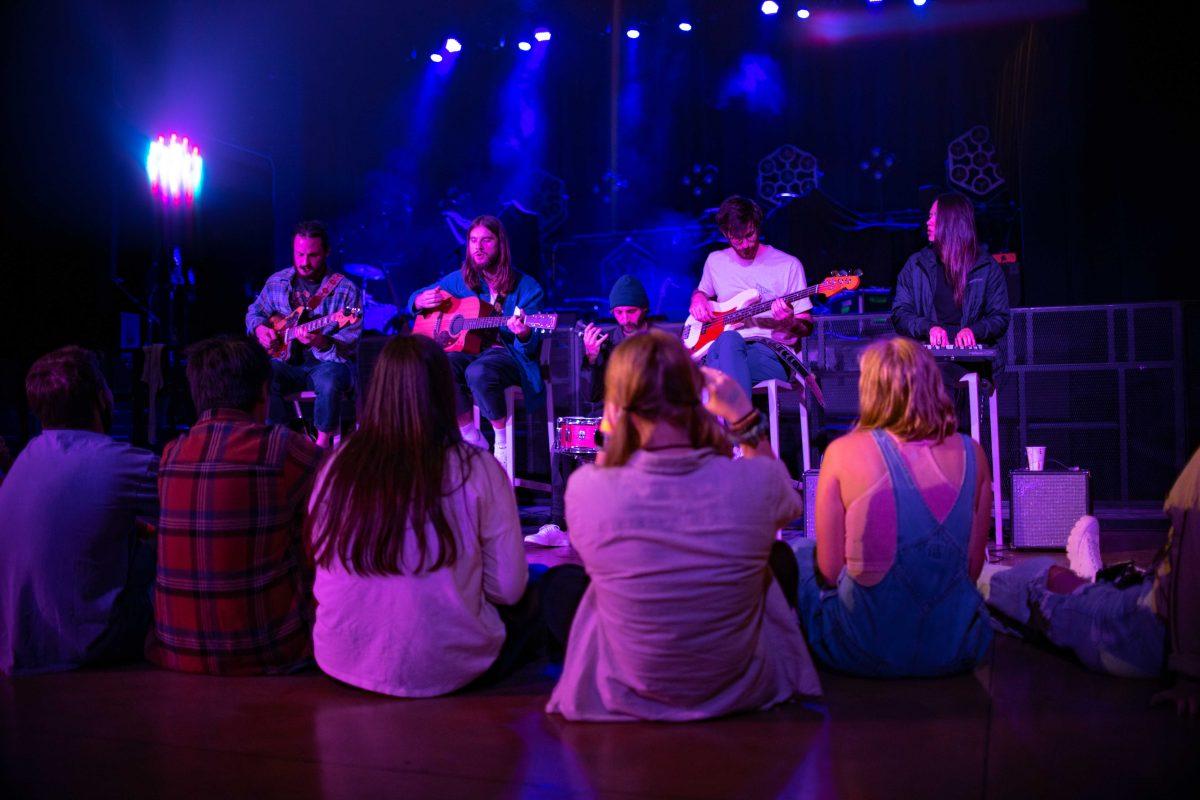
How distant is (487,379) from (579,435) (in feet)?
2.28

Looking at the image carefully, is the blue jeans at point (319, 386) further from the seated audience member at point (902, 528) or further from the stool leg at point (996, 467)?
the stool leg at point (996, 467)

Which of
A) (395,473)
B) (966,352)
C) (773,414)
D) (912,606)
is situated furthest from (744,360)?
(395,473)

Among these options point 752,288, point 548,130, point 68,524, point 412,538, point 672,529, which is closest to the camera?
point 672,529

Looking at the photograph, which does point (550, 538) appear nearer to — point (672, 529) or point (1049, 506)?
point (1049, 506)

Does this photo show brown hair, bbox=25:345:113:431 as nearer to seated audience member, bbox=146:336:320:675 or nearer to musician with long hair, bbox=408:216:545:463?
seated audience member, bbox=146:336:320:675

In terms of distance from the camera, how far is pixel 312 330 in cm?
594

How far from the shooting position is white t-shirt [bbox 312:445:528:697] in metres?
2.80

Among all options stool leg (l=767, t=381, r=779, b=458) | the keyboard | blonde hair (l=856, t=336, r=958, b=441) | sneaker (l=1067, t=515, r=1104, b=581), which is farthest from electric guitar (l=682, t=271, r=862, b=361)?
blonde hair (l=856, t=336, r=958, b=441)

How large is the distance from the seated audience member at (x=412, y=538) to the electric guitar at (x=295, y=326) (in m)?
3.21

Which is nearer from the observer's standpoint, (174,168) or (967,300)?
(967,300)

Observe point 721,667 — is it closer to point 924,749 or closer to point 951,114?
point 924,749

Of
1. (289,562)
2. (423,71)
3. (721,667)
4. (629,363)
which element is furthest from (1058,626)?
(423,71)

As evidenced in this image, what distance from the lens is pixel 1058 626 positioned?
322cm

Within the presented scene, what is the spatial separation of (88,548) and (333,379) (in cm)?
258
